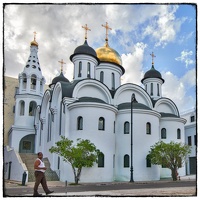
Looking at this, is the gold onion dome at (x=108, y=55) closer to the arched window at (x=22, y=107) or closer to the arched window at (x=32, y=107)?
the arched window at (x=32, y=107)

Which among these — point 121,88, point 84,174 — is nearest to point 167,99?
point 121,88

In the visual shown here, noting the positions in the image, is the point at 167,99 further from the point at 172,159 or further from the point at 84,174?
the point at 84,174

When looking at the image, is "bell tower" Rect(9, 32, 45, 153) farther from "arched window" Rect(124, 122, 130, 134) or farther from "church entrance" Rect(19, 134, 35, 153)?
"arched window" Rect(124, 122, 130, 134)

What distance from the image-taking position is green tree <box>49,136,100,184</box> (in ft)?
62.6

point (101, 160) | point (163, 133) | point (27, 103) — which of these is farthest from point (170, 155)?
point (27, 103)

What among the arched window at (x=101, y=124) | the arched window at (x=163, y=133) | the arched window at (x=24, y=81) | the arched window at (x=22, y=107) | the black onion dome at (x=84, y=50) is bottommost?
the arched window at (x=163, y=133)

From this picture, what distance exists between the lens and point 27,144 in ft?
112

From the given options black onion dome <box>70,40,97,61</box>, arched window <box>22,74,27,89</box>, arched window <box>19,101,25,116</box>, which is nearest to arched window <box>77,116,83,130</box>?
black onion dome <box>70,40,97,61</box>

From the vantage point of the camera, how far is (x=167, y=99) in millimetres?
30578

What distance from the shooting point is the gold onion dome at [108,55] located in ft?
99.7

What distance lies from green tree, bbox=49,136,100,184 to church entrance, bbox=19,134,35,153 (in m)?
15.3

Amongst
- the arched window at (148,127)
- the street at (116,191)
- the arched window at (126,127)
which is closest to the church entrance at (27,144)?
the arched window at (126,127)

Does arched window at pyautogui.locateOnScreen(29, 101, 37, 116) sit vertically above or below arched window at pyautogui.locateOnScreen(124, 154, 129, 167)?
above

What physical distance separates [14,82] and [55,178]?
22.2 metres
